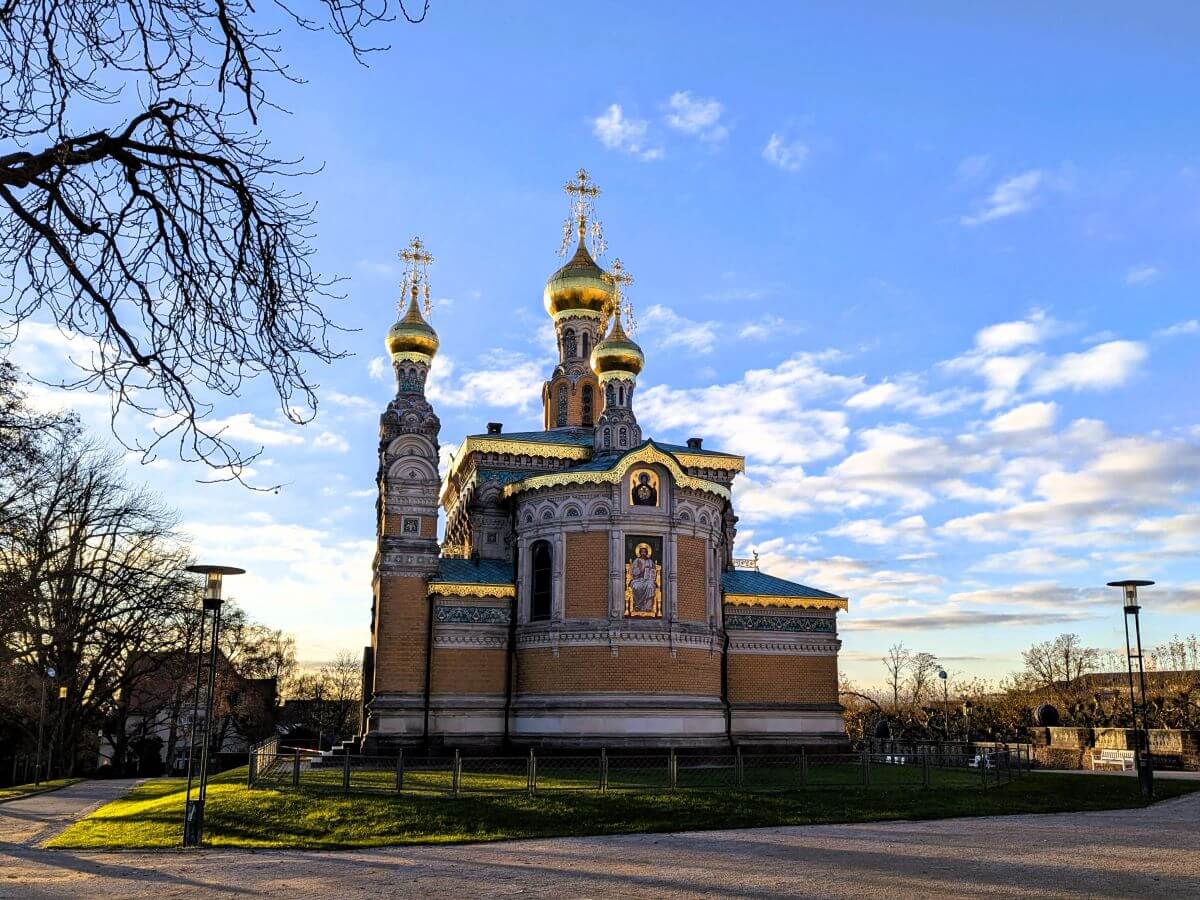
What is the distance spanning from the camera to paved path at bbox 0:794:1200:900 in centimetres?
1072

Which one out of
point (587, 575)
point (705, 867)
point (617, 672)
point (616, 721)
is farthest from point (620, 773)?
point (705, 867)

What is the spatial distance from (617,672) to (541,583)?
3378 mm

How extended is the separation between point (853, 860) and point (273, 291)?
9.81 metres

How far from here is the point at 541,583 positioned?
28781mm

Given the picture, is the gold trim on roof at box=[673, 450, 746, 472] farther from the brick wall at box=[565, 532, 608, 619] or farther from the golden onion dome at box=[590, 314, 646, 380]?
the brick wall at box=[565, 532, 608, 619]

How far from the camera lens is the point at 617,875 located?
11578mm

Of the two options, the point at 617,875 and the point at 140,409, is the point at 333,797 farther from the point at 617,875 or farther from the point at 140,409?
the point at 140,409

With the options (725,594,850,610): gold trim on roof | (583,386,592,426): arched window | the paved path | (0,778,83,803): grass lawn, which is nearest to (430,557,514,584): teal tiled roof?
(725,594,850,610): gold trim on roof

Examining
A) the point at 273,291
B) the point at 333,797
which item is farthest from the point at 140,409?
the point at 333,797

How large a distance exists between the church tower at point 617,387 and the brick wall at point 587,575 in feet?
14.0

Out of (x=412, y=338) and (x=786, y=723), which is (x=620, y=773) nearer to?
(x=786, y=723)

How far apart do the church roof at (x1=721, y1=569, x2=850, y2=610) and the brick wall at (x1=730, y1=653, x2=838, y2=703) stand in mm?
1526

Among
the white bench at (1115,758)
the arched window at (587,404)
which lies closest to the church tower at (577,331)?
the arched window at (587,404)

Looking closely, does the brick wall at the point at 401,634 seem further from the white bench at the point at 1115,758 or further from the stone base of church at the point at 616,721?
the white bench at the point at 1115,758
